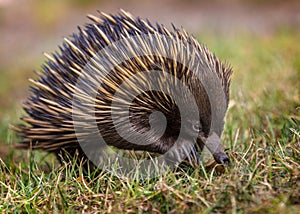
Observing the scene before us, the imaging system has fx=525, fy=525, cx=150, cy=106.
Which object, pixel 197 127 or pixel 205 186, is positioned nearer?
pixel 205 186

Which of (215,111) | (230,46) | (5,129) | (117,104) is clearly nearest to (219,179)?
(215,111)

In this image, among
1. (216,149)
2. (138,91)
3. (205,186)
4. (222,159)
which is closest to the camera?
(205,186)

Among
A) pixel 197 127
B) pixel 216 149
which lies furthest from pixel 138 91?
pixel 216 149

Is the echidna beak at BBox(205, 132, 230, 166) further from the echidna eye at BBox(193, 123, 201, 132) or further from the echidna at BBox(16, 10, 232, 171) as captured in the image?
the echidna eye at BBox(193, 123, 201, 132)

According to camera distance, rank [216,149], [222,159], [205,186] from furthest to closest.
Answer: [216,149]
[222,159]
[205,186]

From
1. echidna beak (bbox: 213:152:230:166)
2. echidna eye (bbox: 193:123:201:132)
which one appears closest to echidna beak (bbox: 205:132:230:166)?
echidna beak (bbox: 213:152:230:166)

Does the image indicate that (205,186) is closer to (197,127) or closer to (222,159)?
(222,159)

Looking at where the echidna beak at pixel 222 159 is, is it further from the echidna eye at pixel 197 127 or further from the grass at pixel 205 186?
the echidna eye at pixel 197 127

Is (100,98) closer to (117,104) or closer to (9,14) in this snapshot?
(117,104)

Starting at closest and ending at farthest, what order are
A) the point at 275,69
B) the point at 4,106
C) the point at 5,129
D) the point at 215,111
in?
the point at 215,111, the point at 5,129, the point at 275,69, the point at 4,106
